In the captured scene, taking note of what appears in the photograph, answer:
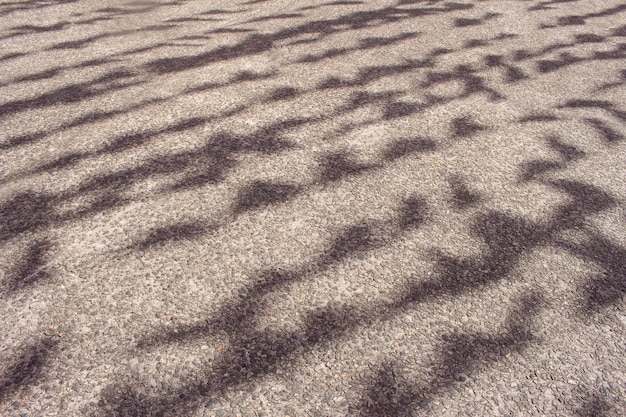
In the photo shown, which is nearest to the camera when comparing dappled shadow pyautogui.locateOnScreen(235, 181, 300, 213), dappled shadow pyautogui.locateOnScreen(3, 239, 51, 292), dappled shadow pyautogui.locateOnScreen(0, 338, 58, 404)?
dappled shadow pyautogui.locateOnScreen(0, 338, 58, 404)

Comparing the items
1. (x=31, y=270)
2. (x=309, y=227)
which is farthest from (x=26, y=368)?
(x=309, y=227)

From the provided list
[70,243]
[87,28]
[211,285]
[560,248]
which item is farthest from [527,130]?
[87,28]

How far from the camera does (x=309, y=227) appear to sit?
104 inches

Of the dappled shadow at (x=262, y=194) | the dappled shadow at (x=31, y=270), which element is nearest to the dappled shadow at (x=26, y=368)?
the dappled shadow at (x=31, y=270)

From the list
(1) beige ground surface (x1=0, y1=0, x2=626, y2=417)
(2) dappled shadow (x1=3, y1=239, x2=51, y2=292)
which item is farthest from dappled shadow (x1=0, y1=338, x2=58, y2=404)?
(2) dappled shadow (x1=3, y1=239, x2=51, y2=292)

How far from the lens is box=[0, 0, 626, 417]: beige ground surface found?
1.96m

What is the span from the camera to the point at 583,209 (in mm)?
2824

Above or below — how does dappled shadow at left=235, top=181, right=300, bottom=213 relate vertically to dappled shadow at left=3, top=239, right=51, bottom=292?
below

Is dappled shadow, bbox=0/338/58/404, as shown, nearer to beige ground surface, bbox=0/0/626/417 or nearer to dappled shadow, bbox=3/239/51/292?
beige ground surface, bbox=0/0/626/417

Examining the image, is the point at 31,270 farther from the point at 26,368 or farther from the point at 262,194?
the point at 262,194

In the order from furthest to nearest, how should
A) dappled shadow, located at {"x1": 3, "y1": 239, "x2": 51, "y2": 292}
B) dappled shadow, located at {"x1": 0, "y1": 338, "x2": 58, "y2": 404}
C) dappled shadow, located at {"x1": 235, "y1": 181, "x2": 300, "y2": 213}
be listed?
dappled shadow, located at {"x1": 235, "y1": 181, "x2": 300, "y2": 213} → dappled shadow, located at {"x1": 3, "y1": 239, "x2": 51, "y2": 292} → dappled shadow, located at {"x1": 0, "y1": 338, "x2": 58, "y2": 404}

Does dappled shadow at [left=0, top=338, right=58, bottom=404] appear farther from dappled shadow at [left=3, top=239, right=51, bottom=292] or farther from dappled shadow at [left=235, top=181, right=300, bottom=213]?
dappled shadow at [left=235, top=181, right=300, bottom=213]

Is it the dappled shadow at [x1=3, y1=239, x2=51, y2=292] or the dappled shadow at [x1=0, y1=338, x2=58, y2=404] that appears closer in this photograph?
the dappled shadow at [x1=0, y1=338, x2=58, y2=404]

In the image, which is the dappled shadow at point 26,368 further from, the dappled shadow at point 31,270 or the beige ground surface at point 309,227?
the dappled shadow at point 31,270
